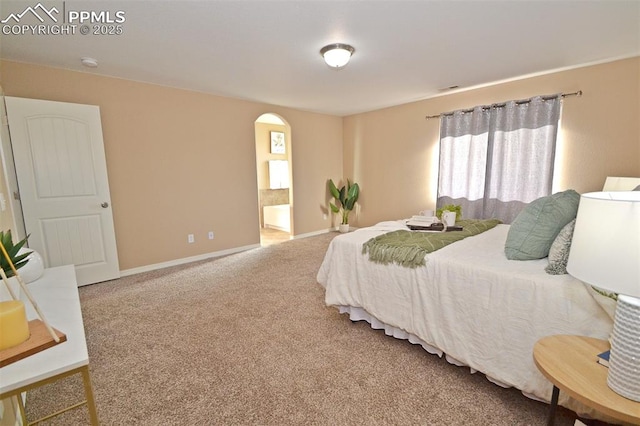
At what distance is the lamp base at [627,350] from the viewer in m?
0.84

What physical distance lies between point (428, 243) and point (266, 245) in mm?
3313

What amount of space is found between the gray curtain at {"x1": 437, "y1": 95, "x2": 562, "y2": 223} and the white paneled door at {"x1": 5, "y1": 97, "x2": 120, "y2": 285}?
14.6 ft

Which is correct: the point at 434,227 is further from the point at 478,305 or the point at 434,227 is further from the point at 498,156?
the point at 498,156

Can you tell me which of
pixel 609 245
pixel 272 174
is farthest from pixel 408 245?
pixel 272 174

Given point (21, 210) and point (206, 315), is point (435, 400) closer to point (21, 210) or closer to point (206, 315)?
point (206, 315)

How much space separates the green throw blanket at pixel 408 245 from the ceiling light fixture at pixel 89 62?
3.07 meters

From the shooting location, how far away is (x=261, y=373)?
5.74 feet

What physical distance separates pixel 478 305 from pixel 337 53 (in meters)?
2.21

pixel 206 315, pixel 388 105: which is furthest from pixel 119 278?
pixel 388 105

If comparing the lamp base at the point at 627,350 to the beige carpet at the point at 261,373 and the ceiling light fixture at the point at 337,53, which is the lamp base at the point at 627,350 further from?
the ceiling light fixture at the point at 337,53

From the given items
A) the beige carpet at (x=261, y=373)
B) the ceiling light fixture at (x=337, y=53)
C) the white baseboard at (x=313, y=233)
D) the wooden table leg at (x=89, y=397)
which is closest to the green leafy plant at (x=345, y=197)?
the white baseboard at (x=313, y=233)

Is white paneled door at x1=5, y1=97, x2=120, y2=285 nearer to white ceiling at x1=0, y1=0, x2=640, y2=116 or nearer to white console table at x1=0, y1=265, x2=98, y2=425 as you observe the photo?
white ceiling at x1=0, y1=0, x2=640, y2=116

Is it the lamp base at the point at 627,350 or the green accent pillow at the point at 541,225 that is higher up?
the green accent pillow at the point at 541,225

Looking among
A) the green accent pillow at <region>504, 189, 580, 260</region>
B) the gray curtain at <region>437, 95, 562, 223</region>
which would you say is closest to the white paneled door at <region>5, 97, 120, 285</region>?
the green accent pillow at <region>504, 189, 580, 260</region>
